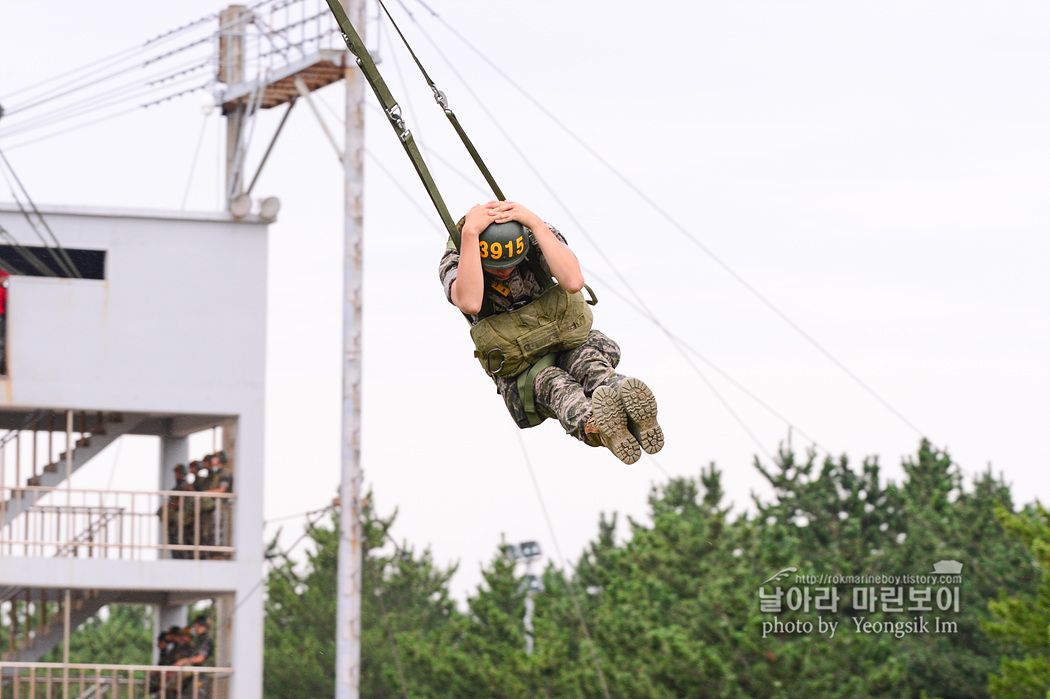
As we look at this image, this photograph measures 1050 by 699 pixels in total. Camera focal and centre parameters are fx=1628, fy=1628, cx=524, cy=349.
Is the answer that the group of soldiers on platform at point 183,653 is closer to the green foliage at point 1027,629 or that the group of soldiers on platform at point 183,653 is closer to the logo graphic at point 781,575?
the logo graphic at point 781,575

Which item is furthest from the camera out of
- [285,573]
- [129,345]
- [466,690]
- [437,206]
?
[285,573]

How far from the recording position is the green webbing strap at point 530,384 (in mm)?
11844

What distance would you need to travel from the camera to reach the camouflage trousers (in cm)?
1128

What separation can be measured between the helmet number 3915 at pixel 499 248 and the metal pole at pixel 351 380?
1460 cm

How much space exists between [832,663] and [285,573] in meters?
23.9

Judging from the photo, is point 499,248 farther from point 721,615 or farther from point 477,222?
point 721,615

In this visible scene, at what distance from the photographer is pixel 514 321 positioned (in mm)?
11734

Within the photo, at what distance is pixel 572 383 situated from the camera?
1165 centimetres

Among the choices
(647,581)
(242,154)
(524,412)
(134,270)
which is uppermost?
(242,154)

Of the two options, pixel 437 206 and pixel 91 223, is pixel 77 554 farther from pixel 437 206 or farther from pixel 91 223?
pixel 437 206

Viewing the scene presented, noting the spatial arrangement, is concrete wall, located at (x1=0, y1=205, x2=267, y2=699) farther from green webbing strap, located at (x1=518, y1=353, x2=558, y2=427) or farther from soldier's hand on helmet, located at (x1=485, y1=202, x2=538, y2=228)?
soldier's hand on helmet, located at (x1=485, y1=202, x2=538, y2=228)

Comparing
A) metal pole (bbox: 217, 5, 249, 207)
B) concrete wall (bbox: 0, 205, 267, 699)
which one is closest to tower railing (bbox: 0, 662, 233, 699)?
concrete wall (bbox: 0, 205, 267, 699)

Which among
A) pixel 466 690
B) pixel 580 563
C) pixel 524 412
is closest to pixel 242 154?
pixel 524 412

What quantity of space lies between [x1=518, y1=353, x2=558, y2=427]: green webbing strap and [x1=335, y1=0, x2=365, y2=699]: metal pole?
13559 mm
